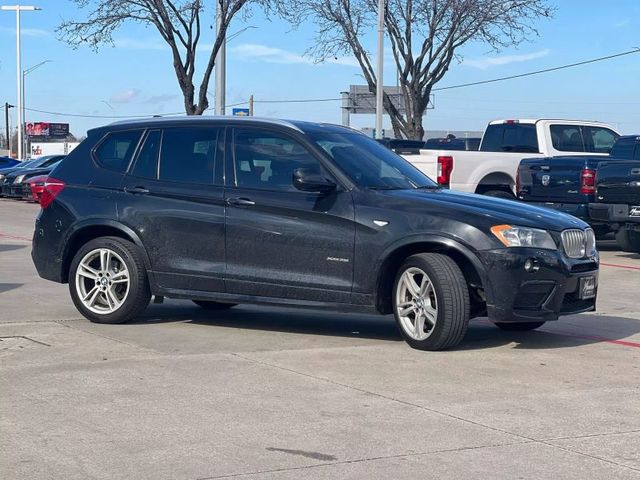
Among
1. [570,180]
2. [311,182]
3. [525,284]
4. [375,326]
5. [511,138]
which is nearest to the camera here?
[525,284]

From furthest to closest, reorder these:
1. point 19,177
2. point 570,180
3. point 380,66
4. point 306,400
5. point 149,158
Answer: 1. point 19,177
2. point 380,66
3. point 570,180
4. point 149,158
5. point 306,400

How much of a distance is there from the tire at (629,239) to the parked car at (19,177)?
20.4 meters

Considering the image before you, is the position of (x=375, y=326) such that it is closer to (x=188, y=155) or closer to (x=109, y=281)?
(x=188, y=155)

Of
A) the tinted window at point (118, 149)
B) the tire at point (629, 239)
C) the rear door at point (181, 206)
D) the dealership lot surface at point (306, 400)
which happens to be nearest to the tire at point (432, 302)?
the dealership lot surface at point (306, 400)

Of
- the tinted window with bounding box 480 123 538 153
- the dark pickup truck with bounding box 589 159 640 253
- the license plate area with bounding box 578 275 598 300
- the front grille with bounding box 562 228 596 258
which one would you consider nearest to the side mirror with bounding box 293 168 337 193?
the front grille with bounding box 562 228 596 258

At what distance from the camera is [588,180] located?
16453 mm

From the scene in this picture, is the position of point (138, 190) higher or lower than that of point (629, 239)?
higher

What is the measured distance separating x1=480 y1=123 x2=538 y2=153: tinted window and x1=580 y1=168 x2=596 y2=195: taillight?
11.1ft

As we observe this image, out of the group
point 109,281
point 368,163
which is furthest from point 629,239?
point 109,281

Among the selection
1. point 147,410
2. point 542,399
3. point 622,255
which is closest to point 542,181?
point 622,255

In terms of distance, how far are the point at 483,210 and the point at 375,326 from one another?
193 cm

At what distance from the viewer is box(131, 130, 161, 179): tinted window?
9250mm

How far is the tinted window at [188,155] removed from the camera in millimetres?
9039

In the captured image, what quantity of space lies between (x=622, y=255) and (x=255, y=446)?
1287 centimetres
